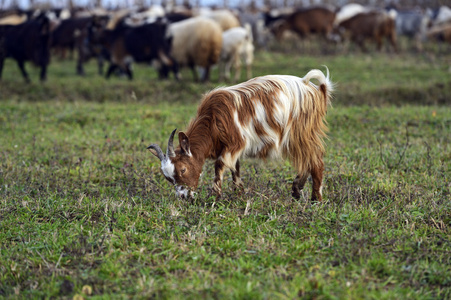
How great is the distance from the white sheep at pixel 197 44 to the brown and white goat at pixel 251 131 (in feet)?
26.5

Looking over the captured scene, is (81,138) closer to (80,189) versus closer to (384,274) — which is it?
(80,189)

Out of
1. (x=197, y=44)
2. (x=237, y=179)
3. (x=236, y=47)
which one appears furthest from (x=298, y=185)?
(x=236, y=47)

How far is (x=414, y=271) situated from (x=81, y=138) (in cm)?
548

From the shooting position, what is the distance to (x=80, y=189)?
5562 millimetres

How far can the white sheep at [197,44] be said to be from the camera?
12.8m

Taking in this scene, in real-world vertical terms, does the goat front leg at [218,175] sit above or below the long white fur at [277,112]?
below

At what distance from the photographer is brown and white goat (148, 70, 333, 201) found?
4641 millimetres

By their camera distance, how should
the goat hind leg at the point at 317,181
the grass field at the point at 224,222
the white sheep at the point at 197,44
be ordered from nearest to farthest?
the grass field at the point at 224,222
the goat hind leg at the point at 317,181
the white sheep at the point at 197,44

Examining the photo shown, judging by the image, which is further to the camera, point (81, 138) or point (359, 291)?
point (81, 138)

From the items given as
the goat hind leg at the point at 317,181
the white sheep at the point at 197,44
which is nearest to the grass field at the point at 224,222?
the goat hind leg at the point at 317,181

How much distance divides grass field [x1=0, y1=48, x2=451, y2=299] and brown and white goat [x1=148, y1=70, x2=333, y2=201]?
1.13 feet

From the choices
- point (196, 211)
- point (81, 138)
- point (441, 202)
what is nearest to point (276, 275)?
point (196, 211)

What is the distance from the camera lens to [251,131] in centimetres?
473

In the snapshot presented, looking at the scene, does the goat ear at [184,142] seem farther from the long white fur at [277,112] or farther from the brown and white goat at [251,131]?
the long white fur at [277,112]
